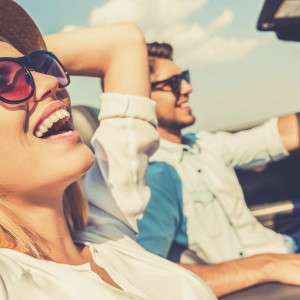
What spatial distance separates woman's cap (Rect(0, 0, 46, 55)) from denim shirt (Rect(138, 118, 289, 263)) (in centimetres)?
95

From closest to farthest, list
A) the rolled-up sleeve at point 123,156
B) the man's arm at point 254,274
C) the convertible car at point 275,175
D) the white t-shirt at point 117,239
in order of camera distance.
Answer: the white t-shirt at point 117,239 → the rolled-up sleeve at point 123,156 → the man's arm at point 254,274 → the convertible car at point 275,175

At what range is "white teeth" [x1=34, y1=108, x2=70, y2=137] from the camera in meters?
1.18

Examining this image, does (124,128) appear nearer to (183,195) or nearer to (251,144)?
(183,195)

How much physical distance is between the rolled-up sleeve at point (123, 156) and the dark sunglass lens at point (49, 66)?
0.21m

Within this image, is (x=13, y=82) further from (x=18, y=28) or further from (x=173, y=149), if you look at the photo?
(x=173, y=149)

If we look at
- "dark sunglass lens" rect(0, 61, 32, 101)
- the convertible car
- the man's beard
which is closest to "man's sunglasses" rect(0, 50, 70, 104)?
"dark sunglass lens" rect(0, 61, 32, 101)

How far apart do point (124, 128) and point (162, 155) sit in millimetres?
928

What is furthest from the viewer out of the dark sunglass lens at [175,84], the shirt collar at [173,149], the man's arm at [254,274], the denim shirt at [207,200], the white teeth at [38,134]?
the dark sunglass lens at [175,84]

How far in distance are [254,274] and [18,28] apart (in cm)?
122

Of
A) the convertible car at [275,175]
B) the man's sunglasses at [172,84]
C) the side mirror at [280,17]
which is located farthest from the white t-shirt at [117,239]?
the man's sunglasses at [172,84]

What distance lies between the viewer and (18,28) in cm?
134

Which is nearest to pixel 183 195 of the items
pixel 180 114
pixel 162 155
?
pixel 162 155

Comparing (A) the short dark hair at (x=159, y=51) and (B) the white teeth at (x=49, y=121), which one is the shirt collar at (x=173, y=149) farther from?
(B) the white teeth at (x=49, y=121)

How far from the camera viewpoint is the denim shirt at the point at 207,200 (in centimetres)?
208
